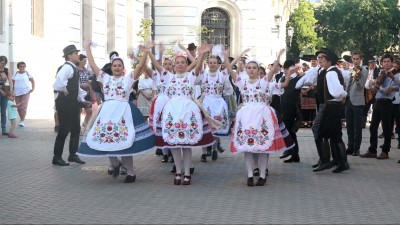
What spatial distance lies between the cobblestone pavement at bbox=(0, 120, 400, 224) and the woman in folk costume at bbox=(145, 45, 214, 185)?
0.37 m

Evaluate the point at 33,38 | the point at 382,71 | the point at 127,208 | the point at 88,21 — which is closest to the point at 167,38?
the point at 88,21

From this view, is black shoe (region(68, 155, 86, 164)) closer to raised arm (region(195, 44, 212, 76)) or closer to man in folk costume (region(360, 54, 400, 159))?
raised arm (region(195, 44, 212, 76))

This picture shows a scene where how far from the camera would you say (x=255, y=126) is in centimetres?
1226

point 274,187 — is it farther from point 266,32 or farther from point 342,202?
point 266,32

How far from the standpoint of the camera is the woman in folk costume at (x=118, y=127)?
12086 mm

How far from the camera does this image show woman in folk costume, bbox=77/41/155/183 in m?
12.1

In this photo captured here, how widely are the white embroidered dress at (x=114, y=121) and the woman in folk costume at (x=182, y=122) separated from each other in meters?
0.49

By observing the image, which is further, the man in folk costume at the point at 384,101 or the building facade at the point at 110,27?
the building facade at the point at 110,27

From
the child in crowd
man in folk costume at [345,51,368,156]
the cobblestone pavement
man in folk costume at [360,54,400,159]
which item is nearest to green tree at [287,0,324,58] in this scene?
the child in crowd

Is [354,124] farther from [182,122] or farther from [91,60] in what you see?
[91,60]

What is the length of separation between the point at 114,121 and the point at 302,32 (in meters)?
67.7

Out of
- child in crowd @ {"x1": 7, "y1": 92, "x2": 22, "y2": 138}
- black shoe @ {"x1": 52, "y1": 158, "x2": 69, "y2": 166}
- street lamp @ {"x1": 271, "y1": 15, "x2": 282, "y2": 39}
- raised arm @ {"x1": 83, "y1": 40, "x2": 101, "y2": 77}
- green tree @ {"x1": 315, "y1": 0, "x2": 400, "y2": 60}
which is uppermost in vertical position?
green tree @ {"x1": 315, "y1": 0, "x2": 400, "y2": 60}

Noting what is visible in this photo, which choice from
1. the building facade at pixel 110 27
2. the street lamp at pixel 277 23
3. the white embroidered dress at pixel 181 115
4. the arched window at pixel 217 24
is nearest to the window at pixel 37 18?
the building facade at pixel 110 27

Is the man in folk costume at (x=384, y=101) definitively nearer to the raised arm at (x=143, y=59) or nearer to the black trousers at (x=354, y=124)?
the black trousers at (x=354, y=124)
